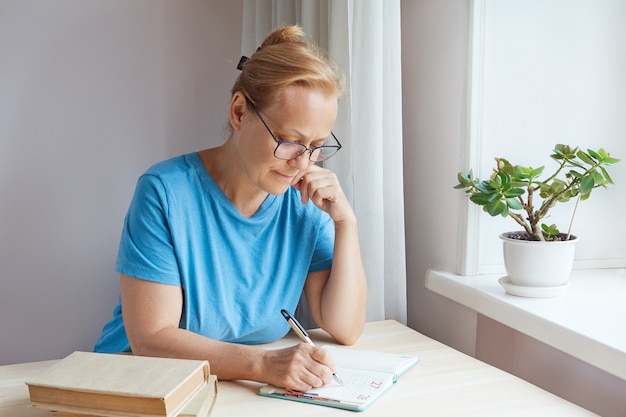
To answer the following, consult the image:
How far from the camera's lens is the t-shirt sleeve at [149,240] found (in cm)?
131

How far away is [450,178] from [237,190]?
1.92ft

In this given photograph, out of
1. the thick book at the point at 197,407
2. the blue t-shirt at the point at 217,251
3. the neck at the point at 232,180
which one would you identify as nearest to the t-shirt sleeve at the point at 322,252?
the blue t-shirt at the point at 217,251

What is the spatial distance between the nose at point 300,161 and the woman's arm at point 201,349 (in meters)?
0.33

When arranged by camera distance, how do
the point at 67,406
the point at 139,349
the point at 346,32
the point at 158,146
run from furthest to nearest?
the point at 158,146
the point at 346,32
the point at 139,349
the point at 67,406

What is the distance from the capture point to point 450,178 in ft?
5.77

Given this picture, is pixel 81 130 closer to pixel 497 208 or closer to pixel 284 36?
pixel 284 36

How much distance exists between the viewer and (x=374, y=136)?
5.61ft

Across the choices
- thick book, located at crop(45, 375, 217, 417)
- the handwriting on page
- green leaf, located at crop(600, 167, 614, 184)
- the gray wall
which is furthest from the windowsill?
the gray wall

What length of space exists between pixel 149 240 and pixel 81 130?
1.04 m

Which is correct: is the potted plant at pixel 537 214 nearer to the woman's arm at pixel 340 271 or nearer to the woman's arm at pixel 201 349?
the woman's arm at pixel 340 271

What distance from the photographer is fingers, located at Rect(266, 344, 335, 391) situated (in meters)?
1.18

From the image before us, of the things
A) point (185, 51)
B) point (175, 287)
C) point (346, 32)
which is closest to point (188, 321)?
point (175, 287)

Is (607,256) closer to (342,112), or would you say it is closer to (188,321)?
(342,112)

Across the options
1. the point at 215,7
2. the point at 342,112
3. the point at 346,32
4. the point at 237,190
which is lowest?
the point at 237,190
